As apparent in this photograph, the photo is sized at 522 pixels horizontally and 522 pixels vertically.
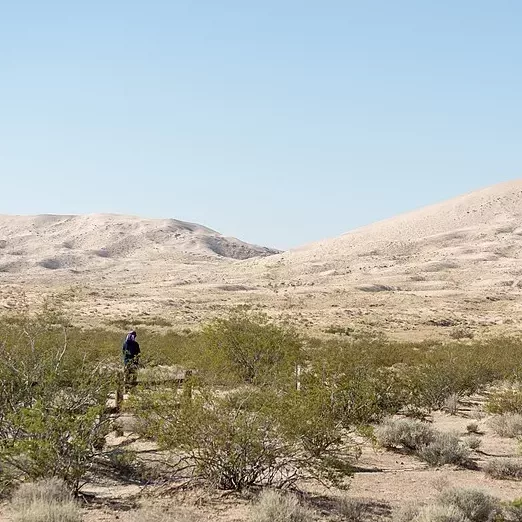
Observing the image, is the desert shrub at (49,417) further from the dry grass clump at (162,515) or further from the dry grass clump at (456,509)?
the dry grass clump at (456,509)

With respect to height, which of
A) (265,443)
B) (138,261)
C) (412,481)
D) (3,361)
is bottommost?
(412,481)

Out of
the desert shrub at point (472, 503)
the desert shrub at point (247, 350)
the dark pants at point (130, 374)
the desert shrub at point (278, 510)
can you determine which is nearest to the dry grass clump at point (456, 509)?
the desert shrub at point (472, 503)

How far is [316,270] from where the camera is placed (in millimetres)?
94375

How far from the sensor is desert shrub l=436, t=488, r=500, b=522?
29.4ft

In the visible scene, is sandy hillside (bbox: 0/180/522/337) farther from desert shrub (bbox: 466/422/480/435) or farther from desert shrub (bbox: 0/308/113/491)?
desert shrub (bbox: 0/308/113/491)

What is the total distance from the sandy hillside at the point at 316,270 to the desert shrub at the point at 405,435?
30.6 metres

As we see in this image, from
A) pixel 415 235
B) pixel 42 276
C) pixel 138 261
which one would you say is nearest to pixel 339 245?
pixel 415 235

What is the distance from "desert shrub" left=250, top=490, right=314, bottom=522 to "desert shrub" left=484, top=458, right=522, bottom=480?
13.2 ft

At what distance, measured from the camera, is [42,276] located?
99.8m

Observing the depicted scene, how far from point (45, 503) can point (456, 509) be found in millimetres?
4893

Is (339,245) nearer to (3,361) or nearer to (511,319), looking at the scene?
(511,319)

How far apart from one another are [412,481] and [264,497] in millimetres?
3395

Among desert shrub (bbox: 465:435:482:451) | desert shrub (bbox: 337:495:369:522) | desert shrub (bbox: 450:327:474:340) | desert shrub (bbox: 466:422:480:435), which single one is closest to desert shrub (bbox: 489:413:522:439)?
desert shrub (bbox: 466:422:480:435)

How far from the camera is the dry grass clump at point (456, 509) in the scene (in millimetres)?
8492
